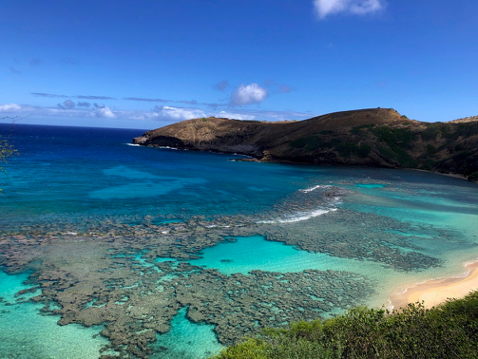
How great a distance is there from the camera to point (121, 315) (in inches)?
533

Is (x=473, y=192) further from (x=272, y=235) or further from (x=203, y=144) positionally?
(x=203, y=144)

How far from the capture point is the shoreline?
15.6 metres

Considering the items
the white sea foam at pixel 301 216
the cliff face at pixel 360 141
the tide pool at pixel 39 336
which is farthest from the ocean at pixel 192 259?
the cliff face at pixel 360 141

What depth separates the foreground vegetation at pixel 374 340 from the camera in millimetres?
9242

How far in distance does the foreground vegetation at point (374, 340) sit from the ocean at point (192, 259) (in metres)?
1.96

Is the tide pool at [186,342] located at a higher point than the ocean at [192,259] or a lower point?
lower

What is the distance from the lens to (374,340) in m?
9.68

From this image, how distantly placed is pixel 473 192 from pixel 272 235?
39.9 m

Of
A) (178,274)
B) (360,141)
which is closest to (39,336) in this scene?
(178,274)

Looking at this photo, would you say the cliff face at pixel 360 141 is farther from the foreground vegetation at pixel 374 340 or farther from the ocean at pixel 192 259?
the foreground vegetation at pixel 374 340

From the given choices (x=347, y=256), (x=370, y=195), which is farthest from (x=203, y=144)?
(x=347, y=256)

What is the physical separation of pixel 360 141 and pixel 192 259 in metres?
72.1

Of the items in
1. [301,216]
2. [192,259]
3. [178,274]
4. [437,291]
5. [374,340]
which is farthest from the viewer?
[301,216]

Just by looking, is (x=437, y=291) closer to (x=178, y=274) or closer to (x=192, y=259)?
(x=192, y=259)
